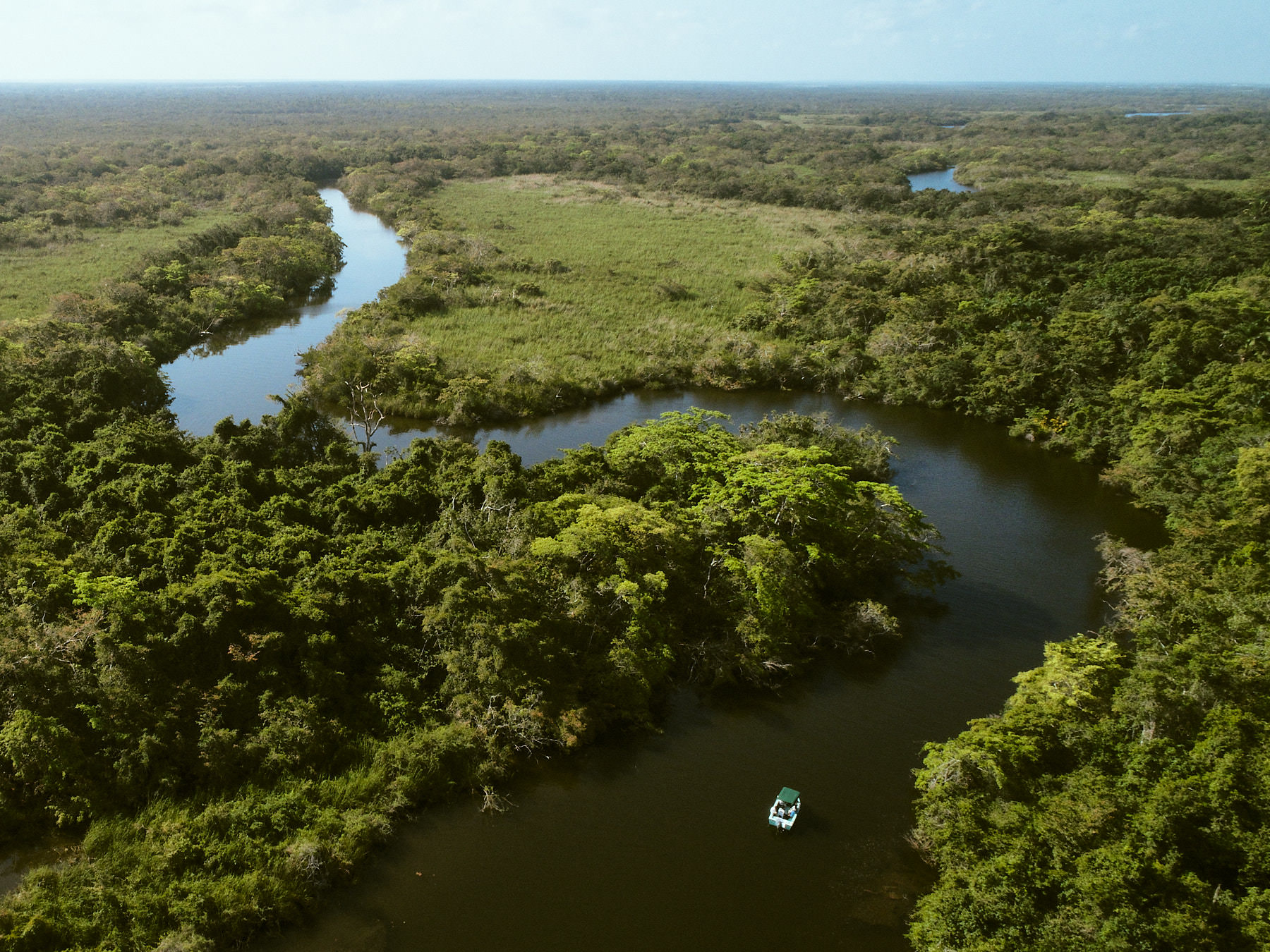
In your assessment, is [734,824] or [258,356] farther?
[258,356]

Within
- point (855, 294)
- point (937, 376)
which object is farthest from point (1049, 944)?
point (855, 294)

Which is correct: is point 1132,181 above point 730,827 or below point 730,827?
above

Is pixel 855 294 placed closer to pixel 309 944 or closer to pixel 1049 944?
pixel 1049 944

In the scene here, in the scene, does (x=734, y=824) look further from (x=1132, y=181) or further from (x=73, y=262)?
(x=1132, y=181)

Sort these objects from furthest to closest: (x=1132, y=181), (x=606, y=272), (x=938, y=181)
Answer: (x=938, y=181), (x=1132, y=181), (x=606, y=272)

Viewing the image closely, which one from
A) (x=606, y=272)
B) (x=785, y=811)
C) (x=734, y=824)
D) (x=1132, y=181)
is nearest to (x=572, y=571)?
(x=734, y=824)

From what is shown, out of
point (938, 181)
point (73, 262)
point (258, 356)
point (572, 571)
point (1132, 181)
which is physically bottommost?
point (258, 356)

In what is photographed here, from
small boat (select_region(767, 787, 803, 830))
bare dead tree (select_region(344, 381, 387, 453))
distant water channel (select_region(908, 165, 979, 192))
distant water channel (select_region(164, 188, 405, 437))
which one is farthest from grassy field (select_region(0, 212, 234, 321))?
distant water channel (select_region(908, 165, 979, 192))

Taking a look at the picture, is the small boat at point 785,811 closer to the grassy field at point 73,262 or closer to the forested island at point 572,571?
the forested island at point 572,571
